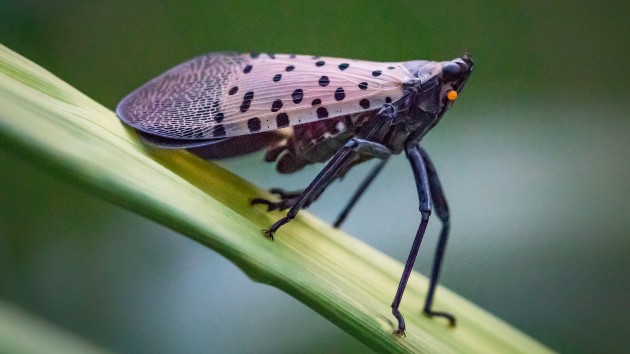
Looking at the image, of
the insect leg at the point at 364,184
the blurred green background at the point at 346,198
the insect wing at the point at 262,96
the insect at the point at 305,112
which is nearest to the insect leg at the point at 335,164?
the insect at the point at 305,112

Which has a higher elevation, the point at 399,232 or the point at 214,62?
the point at 214,62

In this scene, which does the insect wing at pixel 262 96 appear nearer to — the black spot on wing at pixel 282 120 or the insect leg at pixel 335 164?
the black spot on wing at pixel 282 120

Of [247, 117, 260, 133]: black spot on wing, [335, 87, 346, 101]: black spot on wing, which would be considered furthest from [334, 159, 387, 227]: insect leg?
[247, 117, 260, 133]: black spot on wing

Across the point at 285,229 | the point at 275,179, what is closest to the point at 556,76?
the point at 275,179

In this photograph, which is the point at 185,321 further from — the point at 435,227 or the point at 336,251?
the point at 435,227

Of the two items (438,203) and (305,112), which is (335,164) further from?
(438,203)

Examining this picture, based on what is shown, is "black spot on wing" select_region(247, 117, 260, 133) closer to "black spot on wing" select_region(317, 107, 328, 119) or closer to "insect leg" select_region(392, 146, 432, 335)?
"black spot on wing" select_region(317, 107, 328, 119)

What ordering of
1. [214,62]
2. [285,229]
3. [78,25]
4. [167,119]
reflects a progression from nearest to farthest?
[285,229], [167,119], [214,62], [78,25]
